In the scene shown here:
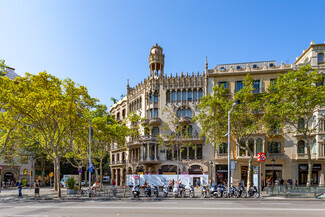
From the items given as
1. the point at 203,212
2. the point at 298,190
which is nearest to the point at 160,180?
the point at 298,190

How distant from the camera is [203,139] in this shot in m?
45.8

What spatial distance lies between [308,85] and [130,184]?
82.9 feet

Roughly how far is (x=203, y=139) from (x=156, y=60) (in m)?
16.7

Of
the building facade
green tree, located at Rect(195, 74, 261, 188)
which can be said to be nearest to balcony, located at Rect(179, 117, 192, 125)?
green tree, located at Rect(195, 74, 261, 188)

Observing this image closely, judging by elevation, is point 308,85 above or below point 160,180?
above

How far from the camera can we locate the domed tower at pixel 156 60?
52.0 m

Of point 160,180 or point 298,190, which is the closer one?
point 298,190

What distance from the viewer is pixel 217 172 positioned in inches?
1788

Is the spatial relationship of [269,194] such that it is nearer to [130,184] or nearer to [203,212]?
[203,212]

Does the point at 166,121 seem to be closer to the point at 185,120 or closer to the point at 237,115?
the point at 185,120

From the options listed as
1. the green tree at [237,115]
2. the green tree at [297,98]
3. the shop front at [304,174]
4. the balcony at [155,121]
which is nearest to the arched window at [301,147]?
the shop front at [304,174]

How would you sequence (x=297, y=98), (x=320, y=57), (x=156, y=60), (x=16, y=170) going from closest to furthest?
(x=297, y=98), (x=320, y=57), (x=156, y=60), (x=16, y=170)

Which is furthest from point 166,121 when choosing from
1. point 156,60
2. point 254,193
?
point 254,193

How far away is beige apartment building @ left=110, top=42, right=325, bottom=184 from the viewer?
42.7m
